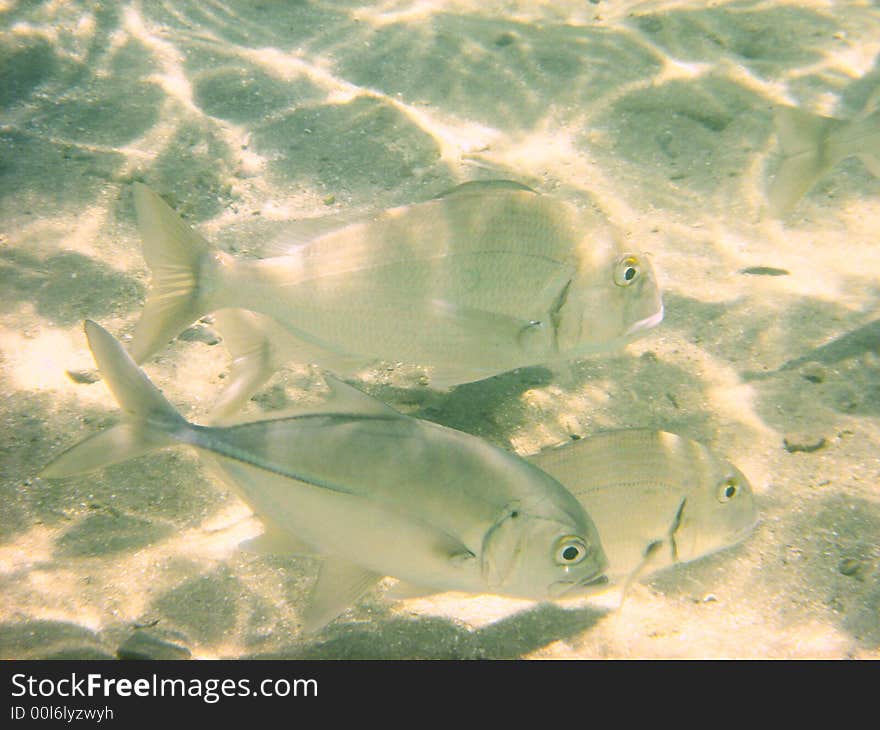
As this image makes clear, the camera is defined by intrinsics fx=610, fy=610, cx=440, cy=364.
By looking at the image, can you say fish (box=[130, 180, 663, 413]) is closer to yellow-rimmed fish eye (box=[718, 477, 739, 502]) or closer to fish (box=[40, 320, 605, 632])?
fish (box=[40, 320, 605, 632])

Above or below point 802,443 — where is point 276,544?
above

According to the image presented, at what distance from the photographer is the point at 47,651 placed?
85.0 inches

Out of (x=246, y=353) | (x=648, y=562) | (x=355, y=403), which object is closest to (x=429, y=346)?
(x=355, y=403)

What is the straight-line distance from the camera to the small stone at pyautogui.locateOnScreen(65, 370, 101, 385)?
3.11 metres

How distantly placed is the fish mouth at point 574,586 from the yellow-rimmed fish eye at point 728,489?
616 millimetres

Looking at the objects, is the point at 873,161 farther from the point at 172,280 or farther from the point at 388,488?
the point at 172,280

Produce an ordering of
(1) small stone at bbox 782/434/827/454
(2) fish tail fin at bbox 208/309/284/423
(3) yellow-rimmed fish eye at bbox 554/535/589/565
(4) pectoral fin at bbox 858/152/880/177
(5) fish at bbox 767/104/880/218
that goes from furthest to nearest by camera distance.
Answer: (4) pectoral fin at bbox 858/152/880/177, (5) fish at bbox 767/104/880/218, (1) small stone at bbox 782/434/827/454, (2) fish tail fin at bbox 208/309/284/423, (3) yellow-rimmed fish eye at bbox 554/535/589/565

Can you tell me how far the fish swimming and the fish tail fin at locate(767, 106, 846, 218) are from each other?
249 centimetres

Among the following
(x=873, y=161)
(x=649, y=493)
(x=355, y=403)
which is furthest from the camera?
(x=873, y=161)

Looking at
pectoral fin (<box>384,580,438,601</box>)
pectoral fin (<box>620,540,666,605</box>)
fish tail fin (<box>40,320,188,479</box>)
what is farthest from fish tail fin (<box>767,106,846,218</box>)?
fish tail fin (<box>40,320,188,479</box>)

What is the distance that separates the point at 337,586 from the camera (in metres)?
1.97

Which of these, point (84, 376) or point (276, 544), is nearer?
point (276, 544)

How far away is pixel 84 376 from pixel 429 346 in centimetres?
193
